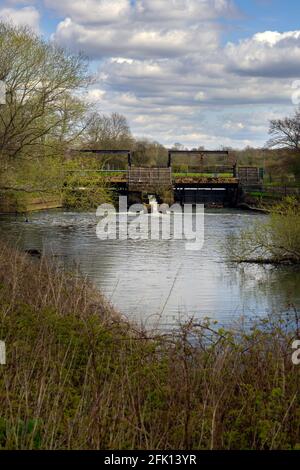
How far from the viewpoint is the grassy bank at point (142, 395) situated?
6883 mm

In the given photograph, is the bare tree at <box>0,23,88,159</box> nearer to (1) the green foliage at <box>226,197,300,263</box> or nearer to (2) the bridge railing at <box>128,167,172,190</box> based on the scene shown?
(1) the green foliage at <box>226,197,300,263</box>

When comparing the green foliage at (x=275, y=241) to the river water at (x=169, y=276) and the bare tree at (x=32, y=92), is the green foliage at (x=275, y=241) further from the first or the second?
the bare tree at (x=32, y=92)

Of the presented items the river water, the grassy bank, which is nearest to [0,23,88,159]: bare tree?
the river water

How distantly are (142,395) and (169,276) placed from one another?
16.9 metres

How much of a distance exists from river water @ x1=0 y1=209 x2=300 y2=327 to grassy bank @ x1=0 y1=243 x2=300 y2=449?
2.01 m

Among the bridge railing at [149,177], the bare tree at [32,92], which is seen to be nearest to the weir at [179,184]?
the bridge railing at [149,177]

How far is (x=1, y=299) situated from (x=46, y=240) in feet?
72.4

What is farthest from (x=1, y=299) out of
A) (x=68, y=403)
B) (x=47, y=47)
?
(x=47, y=47)

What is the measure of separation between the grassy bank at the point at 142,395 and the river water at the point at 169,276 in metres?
2.01

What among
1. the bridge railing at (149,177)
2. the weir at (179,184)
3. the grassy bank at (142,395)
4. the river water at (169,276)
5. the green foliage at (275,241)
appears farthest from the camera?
the bridge railing at (149,177)

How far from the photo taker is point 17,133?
31.8m

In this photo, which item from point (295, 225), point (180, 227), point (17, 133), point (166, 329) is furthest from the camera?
point (180, 227)

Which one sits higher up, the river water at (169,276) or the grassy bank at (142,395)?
the grassy bank at (142,395)

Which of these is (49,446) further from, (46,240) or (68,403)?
(46,240)
